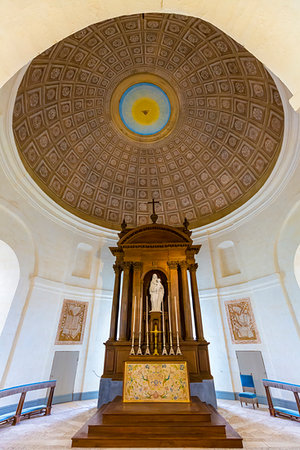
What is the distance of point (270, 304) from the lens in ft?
28.9

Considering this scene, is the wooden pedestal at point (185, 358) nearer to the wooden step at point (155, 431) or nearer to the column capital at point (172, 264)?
the wooden step at point (155, 431)

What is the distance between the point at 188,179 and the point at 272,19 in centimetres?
1140

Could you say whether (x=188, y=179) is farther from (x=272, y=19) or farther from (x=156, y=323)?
(x=272, y=19)

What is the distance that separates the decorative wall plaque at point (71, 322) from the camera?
9508mm

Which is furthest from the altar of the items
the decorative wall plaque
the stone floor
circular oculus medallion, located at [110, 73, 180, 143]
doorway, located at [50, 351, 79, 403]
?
circular oculus medallion, located at [110, 73, 180, 143]

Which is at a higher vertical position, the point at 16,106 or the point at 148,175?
the point at 148,175

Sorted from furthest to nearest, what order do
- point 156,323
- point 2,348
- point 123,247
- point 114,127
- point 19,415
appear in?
point 114,127
point 123,247
point 156,323
point 2,348
point 19,415

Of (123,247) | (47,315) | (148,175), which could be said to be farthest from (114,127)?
(47,315)

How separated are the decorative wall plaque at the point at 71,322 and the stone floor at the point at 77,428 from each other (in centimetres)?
240

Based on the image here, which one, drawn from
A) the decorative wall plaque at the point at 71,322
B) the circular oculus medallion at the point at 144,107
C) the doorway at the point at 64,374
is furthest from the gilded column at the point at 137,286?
the circular oculus medallion at the point at 144,107

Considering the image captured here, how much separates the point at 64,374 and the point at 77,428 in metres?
3.87

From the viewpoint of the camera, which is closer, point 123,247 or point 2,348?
point 2,348

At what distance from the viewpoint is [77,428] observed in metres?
5.71

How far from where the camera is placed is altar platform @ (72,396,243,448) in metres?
4.29
